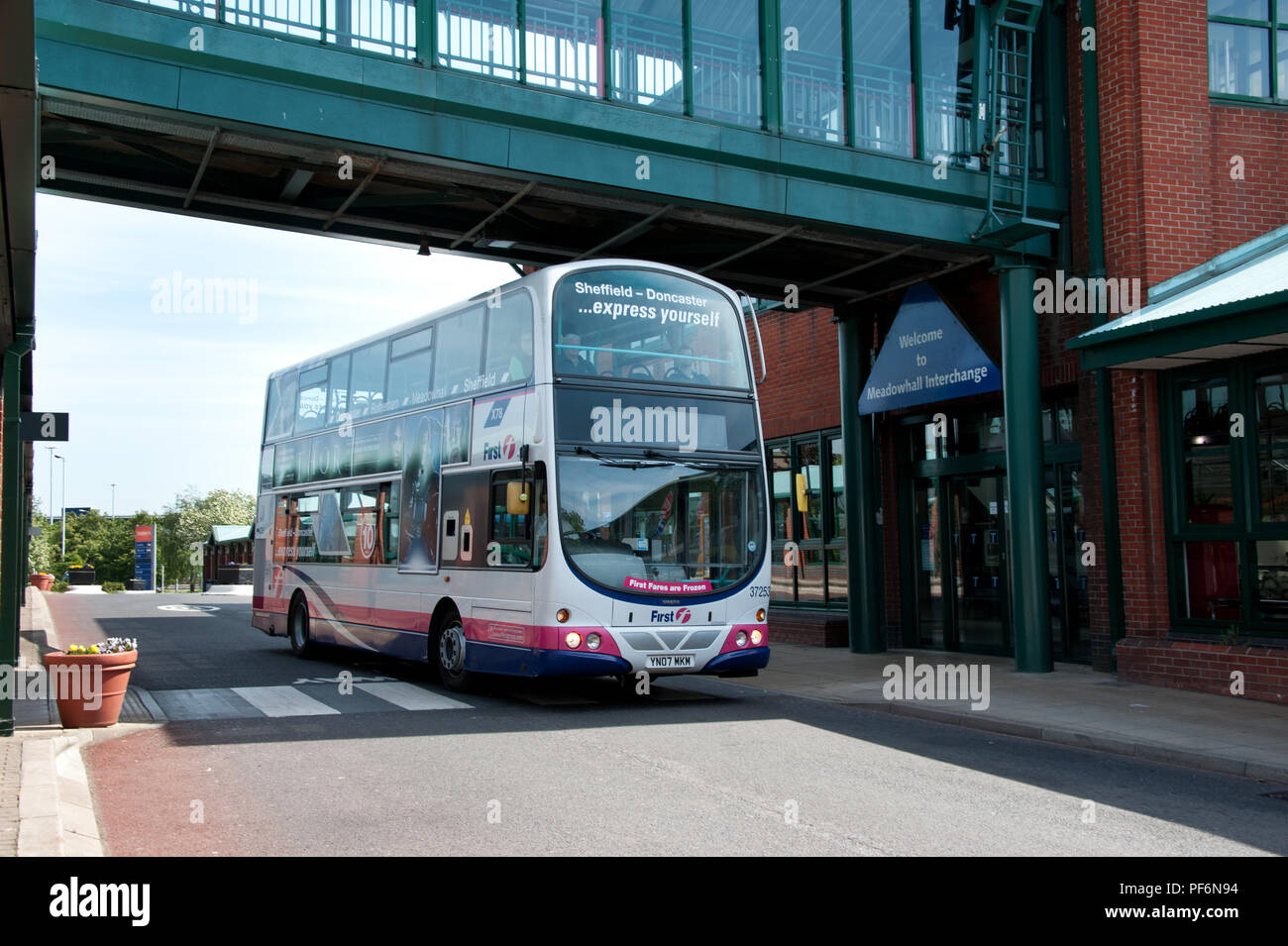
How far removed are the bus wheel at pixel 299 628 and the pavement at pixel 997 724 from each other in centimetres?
370

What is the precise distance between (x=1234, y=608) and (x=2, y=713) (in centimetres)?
1196

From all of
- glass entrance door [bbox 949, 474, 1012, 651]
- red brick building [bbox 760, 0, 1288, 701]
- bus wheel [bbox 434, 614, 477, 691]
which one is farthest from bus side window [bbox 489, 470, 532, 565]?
glass entrance door [bbox 949, 474, 1012, 651]

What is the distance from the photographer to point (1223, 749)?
8.77m

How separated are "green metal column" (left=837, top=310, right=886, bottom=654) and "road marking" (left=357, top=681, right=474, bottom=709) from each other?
7.14 meters

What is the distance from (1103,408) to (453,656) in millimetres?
8271

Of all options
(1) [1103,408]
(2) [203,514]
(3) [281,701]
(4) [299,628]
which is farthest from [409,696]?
(2) [203,514]

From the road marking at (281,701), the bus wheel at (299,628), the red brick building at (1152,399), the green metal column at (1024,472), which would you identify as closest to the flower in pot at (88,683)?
the road marking at (281,701)

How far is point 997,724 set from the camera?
10.4 metres

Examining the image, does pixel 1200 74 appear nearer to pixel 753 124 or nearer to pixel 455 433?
pixel 753 124

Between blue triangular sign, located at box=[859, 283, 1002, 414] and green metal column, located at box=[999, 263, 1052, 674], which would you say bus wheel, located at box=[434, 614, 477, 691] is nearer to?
green metal column, located at box=[999, 263, 1052, 674]

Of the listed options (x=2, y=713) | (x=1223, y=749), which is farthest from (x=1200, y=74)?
(x=2, y=713)

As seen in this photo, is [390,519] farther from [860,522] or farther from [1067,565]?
[1067,565]

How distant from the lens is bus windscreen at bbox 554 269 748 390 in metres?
11.5

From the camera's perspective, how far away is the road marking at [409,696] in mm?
11961
